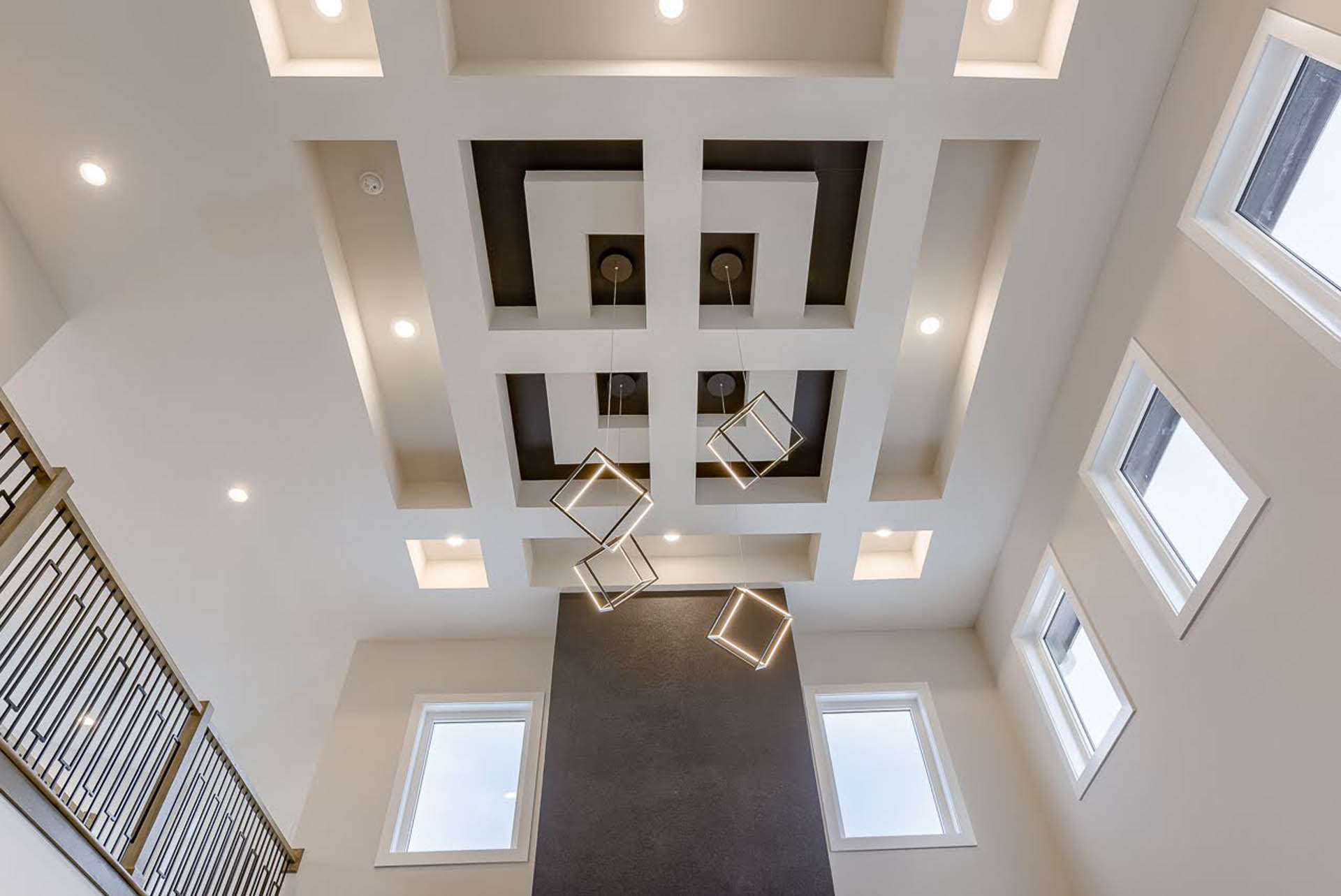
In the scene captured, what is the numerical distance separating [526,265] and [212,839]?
11.8 feet

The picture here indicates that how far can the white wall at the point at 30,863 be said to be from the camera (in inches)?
117

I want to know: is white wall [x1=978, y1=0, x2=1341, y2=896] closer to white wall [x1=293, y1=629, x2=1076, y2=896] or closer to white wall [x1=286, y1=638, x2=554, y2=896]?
white wall [x1=293, y1=629, x2=1076, y2=896]

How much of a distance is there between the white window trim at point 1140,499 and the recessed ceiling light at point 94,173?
208 inches

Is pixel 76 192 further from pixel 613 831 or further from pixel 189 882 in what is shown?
pixel 613 831

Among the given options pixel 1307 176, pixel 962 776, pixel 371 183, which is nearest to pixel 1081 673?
pixel 962 776

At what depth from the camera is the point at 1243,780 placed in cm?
373

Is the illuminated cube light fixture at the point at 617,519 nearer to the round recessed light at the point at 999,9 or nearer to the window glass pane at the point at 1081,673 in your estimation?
the round recessed light at the point at 999,9

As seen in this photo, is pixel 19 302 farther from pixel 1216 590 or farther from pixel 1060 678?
pixel 1060 678

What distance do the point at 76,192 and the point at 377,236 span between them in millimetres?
1413

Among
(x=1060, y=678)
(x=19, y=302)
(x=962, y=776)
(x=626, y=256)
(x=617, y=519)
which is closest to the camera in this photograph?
(x=19, y=302)

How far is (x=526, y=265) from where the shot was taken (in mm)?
4895

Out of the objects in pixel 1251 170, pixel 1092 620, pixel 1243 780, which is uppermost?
pixel 1251 170

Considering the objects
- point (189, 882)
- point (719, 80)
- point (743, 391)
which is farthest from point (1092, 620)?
point (189, 882)

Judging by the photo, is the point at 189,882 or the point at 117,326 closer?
the point at 189,882
